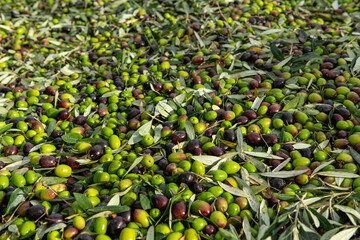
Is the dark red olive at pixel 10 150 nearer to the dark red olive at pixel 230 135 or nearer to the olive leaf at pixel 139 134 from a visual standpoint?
the olive leaf at pixel 139 134

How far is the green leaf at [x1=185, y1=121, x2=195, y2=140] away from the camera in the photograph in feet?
10.1

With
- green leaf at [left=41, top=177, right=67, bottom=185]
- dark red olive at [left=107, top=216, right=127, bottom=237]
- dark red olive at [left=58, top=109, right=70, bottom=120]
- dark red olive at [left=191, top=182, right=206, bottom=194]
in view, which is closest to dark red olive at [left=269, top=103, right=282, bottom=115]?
dark red olive at [left=191, top=182, right=206, bottom=194]

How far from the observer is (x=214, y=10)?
225 inches

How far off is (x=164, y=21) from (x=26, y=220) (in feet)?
13.8

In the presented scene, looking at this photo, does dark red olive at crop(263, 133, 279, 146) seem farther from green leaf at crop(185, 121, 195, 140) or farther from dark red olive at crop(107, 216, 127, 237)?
dark red olive at crop(107, 216, 127, 237)

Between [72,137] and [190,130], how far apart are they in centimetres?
124

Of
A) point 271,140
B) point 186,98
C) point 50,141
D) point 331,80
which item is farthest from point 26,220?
point 331,80

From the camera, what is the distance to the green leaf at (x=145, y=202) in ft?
7.89

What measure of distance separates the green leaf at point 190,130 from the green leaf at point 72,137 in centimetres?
114

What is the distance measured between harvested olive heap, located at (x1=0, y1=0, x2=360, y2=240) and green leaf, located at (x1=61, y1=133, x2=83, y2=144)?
13mm

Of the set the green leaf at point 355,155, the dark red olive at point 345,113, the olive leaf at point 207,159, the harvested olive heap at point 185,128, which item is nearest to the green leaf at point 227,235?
the harvested olive heap at point 185,128

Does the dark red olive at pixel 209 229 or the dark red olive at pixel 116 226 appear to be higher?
the dark red olive at pixel 116 226

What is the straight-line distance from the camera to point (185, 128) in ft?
10.3

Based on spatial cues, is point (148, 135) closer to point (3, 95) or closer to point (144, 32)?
point (3, 95)
